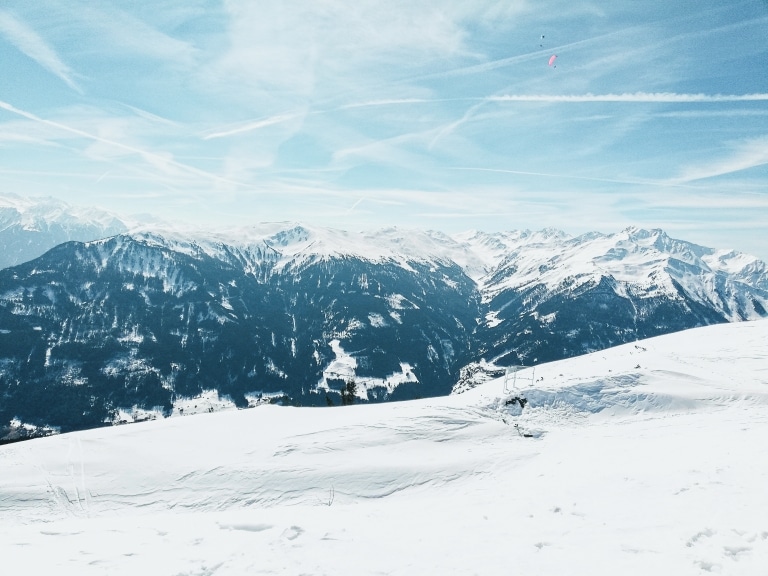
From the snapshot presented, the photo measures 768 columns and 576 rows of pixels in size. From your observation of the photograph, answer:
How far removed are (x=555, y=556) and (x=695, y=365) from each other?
42349 mm

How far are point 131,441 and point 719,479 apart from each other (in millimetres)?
37886

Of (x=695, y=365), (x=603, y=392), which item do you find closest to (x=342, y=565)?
(x=603, y=392)

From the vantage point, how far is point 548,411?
34.8 m

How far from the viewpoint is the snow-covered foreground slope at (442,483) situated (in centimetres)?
1209

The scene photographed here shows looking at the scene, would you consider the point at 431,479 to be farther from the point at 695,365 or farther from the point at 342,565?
the point at 695,365

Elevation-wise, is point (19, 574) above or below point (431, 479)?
above

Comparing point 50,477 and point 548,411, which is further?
point 548,411

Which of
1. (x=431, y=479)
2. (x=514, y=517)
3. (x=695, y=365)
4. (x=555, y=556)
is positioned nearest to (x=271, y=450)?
(x=431, y=479)

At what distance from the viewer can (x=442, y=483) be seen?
80.6 feet

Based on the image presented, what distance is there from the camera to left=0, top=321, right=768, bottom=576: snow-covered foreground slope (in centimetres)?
1209

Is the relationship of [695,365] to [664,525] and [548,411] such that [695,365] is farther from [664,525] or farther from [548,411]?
[664,525]

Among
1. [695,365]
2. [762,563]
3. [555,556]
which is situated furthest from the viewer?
[695,365]

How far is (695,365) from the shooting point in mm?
42844

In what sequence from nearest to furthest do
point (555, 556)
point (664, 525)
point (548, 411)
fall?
1. point (555, 556)
2. point (664, 525)
3. point (548, 411)
